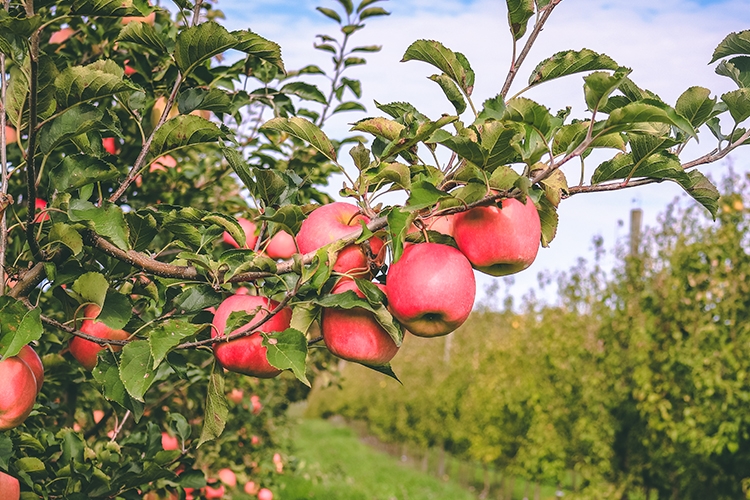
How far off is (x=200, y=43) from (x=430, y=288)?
1.95 ft

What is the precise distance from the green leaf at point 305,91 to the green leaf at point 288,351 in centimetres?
107

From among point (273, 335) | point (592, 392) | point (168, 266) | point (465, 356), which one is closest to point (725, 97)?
point (273, 335)

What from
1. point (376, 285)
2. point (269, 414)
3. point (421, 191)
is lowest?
point (269, 414)

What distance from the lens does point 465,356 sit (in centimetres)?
1508

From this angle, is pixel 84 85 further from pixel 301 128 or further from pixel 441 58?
pixel 441 58

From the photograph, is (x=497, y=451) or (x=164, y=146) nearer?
(x=164, y=146)

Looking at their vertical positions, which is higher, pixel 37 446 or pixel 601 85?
pixel 601 85

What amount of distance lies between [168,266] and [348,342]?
35 centimetres

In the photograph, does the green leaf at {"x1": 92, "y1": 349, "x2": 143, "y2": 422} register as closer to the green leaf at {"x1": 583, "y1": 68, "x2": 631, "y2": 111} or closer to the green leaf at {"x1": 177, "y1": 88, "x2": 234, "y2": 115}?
the green leaf at {"x1": 177, "y1": 88, "x2": 234, "y2": 115}

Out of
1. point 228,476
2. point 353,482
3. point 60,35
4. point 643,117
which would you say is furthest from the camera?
point 353,482

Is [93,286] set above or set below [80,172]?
below

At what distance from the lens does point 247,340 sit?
1132 millimetres

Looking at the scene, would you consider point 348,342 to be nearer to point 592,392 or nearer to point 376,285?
point 376,285

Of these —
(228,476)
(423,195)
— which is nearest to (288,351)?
(423,195)
